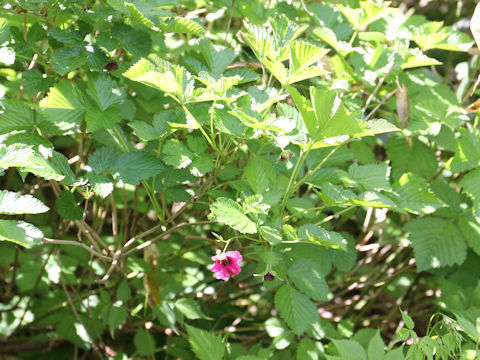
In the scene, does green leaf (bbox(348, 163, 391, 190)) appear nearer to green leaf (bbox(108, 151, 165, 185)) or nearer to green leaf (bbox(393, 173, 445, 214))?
green leaf (bbox(393, 173, 445, 214))

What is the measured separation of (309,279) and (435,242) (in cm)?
48

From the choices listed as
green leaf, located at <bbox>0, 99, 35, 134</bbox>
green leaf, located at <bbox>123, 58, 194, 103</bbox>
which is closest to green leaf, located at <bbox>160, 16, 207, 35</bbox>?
green leaf, located at <bbox>123, 58, 194, 103</bbox>

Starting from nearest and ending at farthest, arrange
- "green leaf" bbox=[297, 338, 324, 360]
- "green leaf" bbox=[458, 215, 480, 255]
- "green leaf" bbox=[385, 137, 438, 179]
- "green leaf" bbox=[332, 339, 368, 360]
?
"green leaf" bbox=[332, 339, 368, 360] → "green leaf" bbox=[297, 338, 324, 360] → "green leaf" bbox=[458, 215, 480, 255] → "green leaf" bbox=[385, 137, 438, 179]

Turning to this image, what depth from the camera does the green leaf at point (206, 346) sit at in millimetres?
1220

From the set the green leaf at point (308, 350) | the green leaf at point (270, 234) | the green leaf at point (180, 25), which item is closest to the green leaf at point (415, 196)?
the green leaf at point (270, 234)

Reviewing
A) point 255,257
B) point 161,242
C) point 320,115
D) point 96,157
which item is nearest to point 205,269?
point 161,242

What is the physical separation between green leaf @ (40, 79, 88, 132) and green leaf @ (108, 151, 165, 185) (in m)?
0.14

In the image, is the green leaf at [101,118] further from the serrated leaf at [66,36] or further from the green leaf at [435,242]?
the green leaf at [435,242]

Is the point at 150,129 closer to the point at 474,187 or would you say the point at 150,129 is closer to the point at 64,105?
the point at 64,105

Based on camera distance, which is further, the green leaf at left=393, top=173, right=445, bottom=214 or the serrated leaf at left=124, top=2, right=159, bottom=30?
the green leaf at left=393, top=173, right=445, bottom=214

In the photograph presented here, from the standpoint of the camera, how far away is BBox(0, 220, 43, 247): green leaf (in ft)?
3.00

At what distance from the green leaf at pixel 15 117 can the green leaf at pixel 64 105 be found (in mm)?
76

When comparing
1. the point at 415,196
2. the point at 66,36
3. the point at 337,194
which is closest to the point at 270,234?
the point at 337,194

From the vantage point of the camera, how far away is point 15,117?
1209 mm
